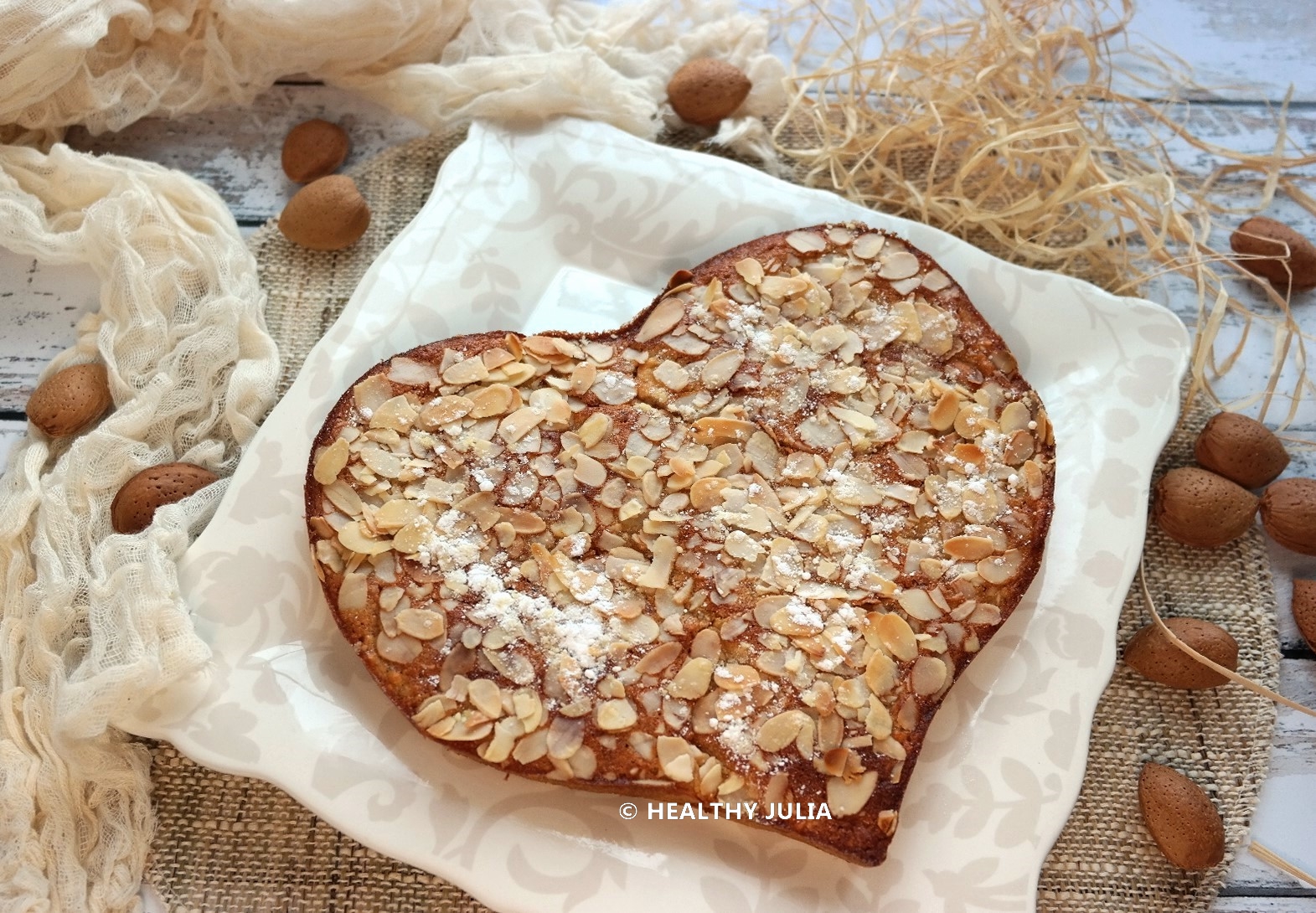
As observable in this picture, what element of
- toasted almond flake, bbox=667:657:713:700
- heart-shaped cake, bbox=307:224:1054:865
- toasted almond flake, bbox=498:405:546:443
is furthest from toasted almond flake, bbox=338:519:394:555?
toasted almond flake, bbox=667:657:713:700

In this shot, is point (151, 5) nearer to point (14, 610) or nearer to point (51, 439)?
point (51, 439)

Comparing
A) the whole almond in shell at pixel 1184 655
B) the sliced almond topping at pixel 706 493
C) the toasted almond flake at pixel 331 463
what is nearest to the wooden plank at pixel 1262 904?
the whole almond in shell at pixel 1184 655

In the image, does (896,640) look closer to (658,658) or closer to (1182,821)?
(658,658)

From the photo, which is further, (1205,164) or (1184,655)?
(1205,164)

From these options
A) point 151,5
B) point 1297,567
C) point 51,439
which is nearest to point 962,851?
point 1297,567

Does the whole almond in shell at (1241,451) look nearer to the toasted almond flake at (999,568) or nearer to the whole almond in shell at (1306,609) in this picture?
the whole almond in shell at (1306,609)

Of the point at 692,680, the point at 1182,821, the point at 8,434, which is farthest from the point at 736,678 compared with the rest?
the point at 8,434

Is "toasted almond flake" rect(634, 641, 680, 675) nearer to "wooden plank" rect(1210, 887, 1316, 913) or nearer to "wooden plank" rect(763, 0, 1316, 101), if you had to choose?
"wooden plank" rect(1210, 887, 1316, 913)

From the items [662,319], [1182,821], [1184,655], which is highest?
[662,319]
